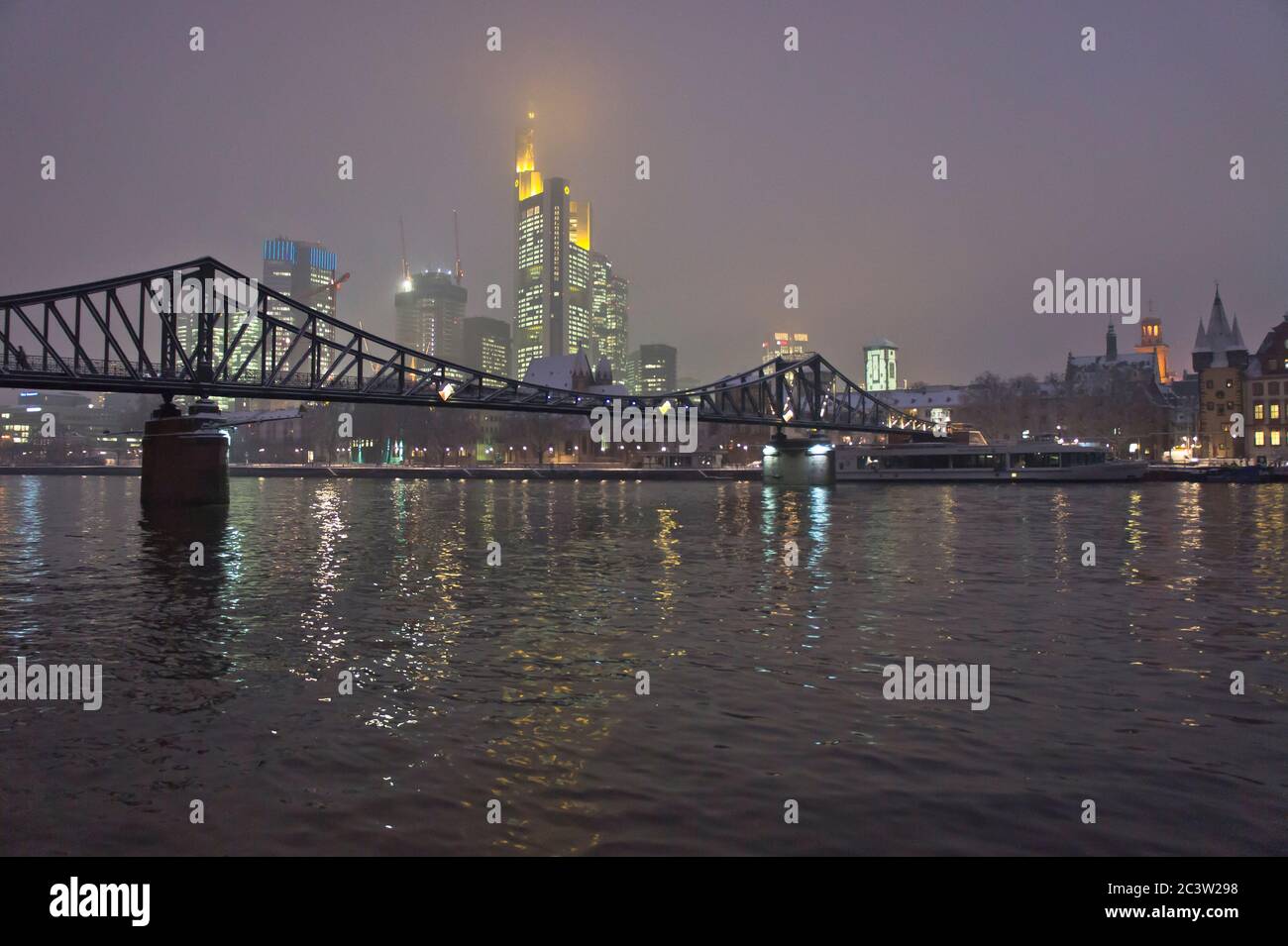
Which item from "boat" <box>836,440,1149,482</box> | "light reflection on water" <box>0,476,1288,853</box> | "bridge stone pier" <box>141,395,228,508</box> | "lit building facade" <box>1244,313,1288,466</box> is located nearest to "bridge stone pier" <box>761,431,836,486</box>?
"boat" <box>836,440,1149,482</box>

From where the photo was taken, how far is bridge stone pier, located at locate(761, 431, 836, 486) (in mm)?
121312

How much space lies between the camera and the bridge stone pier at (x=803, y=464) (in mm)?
121312

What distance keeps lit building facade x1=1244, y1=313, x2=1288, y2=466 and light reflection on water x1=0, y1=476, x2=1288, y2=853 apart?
128 metres

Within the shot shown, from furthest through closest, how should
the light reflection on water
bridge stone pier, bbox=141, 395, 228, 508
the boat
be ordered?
the boat, bridge stone pier, bbox=141, 395, 228, 508, the light reflection on water

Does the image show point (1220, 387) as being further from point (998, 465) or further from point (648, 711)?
A: point (648, 711)

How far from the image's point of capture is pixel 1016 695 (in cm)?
1229

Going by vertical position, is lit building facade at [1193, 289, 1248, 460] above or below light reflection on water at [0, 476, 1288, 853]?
above

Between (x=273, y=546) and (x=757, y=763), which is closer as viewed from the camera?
(x=757, y=763)

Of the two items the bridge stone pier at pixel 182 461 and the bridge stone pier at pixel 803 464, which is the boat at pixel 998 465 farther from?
the bridge stone pier at pixel 182 461

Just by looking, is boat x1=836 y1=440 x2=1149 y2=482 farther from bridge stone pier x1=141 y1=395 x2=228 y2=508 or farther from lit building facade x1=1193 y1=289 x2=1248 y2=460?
bridge stone pier x1=141 y1=395 x2=228 y2=508

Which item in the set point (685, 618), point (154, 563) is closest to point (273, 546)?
point (154, 563)
